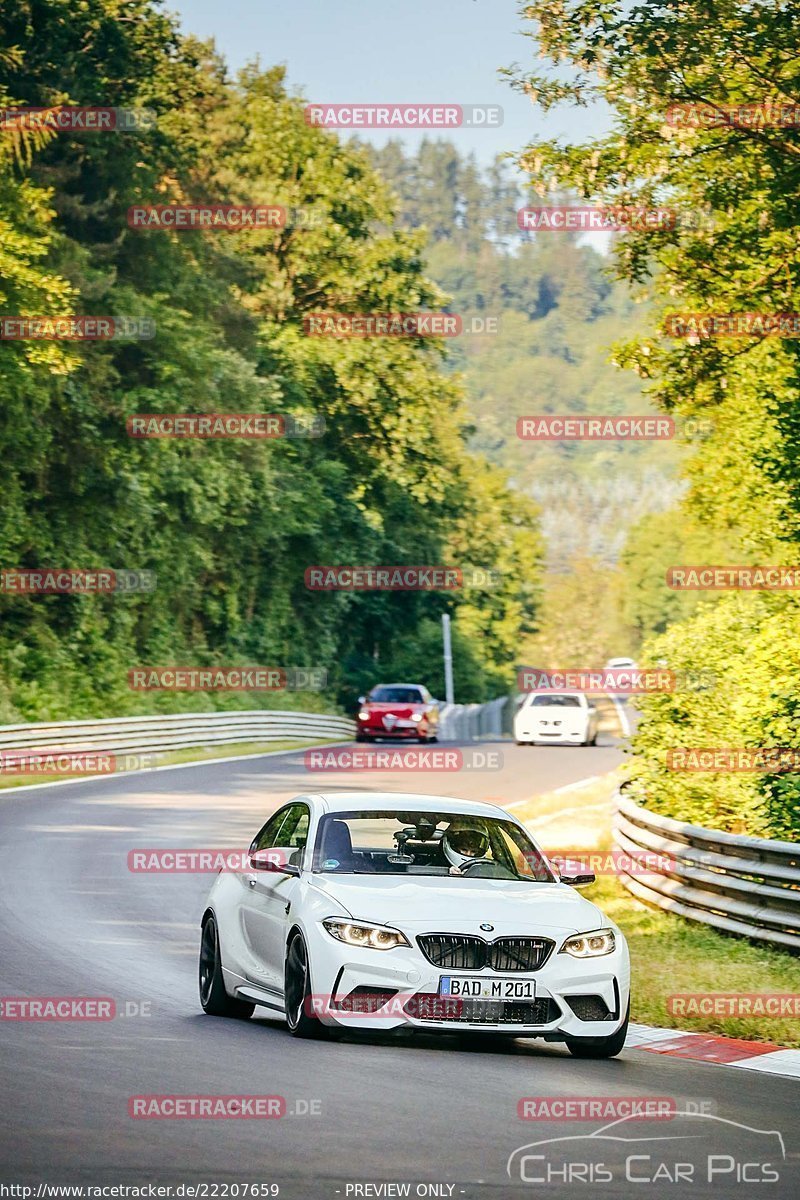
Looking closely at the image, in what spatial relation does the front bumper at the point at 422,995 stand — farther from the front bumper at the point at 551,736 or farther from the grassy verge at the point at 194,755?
the front bumper at the point at 551,736

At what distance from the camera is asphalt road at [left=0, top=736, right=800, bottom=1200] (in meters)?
6.88

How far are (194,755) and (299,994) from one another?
33.5 m

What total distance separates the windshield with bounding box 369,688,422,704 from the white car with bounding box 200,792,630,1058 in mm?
40806

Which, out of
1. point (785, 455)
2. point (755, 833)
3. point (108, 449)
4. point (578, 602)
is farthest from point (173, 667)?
point (578, 602)

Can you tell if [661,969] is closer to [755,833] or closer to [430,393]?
[755,833]

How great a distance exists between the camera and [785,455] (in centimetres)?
2500

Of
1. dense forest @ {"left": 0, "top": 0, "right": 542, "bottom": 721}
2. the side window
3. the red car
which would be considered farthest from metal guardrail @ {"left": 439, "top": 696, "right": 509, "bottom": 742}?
the side window

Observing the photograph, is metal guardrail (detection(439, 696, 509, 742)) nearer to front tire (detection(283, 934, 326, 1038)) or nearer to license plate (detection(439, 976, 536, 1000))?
front tire (detection(283, 934, 326, 1038))

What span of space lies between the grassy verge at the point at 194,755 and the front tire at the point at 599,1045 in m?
23.1

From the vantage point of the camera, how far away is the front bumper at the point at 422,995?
982 cm

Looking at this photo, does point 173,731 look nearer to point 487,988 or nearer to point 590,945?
point 590,945

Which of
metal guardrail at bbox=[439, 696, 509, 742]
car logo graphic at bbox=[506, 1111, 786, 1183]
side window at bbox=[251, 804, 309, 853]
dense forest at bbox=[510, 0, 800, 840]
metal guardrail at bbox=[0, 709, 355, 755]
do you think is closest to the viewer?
car logo graphic at bbox=[506, 1111, 786, 1183]

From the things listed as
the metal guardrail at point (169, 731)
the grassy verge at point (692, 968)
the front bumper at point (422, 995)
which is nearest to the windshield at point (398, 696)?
the metal guardrail at point (169, 731)

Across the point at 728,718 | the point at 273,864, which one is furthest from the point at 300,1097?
the point at 728,718
